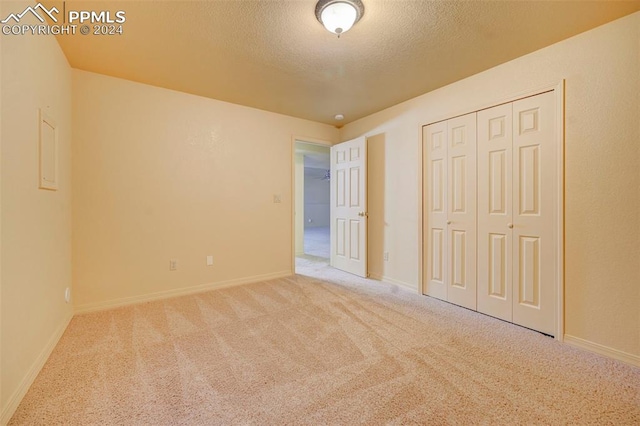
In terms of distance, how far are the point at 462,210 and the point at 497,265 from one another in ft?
2.07

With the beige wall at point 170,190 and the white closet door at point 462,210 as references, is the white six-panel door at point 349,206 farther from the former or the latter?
the white closet door at point 462,210

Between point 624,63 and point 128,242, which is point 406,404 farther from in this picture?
point 128,242

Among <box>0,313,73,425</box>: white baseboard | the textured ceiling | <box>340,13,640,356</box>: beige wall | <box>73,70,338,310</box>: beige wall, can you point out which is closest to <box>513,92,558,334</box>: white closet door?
<box>340,13,640,356</box>: beige wall

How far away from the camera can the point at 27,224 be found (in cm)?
166

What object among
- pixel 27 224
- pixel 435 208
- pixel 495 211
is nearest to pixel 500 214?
pixel 495 211

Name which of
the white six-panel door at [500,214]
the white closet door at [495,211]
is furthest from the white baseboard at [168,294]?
the white closet door at [495,211]

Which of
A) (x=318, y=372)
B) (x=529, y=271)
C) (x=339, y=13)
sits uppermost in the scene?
(x=339, y=13)

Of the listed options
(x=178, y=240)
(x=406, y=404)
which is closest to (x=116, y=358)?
(x=178, y=240)

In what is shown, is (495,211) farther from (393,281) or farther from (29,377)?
(29,377)

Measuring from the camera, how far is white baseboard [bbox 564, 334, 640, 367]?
6.18ft

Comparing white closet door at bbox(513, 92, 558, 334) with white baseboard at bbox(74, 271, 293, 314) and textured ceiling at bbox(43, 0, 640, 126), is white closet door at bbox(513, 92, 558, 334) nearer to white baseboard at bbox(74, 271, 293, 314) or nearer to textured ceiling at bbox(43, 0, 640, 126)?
textured ceiling at bbox(43, 0, 640, 126)

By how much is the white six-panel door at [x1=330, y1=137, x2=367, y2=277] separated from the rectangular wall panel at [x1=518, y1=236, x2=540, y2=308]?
1936 millimetres

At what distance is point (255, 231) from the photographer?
3.83 metres

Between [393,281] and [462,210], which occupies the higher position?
[462,210]
